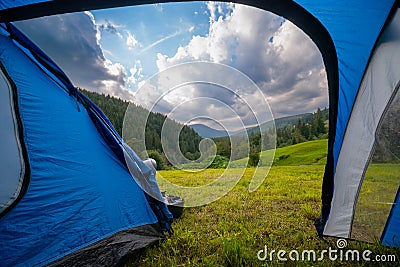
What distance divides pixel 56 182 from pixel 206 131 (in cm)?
213

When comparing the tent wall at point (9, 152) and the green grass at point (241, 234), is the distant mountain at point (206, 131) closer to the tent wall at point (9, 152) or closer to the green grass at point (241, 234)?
the green grass at point (241, 234)

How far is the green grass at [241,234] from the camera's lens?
1.65 meters

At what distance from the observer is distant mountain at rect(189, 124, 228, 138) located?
3.15m

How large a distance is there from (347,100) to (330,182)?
801 millimetres

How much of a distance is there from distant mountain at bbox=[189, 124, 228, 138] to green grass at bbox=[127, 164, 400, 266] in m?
1.19

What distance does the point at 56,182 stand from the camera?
1.49 meters

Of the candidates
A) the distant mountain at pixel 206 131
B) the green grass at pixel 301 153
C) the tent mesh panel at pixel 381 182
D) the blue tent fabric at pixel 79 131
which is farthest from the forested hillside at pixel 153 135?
the green grass at pixel 301 153

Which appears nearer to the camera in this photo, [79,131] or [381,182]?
[381,182]

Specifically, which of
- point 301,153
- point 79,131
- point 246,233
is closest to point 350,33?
point 246,233


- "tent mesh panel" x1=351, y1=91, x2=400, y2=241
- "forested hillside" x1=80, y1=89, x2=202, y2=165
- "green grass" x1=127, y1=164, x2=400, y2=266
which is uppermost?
"forested hillside" x1=80, y1=89, x2=202, y2=165

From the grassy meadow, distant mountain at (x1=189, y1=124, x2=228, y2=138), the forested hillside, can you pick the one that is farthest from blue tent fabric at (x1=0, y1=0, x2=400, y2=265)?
distant mountain at (x1=189, y1=124, x2=228, y2=138)

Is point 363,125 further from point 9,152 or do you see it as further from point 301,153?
point 301,153

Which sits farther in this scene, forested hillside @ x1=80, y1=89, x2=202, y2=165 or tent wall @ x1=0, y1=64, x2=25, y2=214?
forested hillside @ x1=80, y1=89, x2=202, y2=165

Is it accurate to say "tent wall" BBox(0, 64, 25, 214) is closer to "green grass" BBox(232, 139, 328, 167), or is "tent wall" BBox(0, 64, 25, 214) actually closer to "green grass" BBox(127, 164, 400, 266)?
"green grass" BBox(127, 164, 400, 266)
